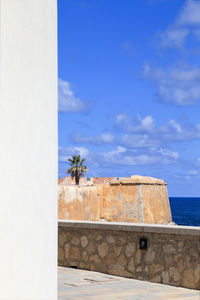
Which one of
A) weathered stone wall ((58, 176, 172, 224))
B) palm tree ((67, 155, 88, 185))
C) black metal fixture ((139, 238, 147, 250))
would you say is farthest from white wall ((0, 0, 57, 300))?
palm tree ((67, 155, 88, 185))

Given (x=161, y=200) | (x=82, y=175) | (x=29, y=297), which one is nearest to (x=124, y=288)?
(x=29, y=297)

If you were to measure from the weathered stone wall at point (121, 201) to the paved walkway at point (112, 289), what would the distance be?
2653 centimetres

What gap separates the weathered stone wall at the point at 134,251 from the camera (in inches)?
272

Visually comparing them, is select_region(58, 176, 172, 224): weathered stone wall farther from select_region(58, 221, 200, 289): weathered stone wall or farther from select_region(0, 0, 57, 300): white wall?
select_region(0, 0, 57, 300): white wall

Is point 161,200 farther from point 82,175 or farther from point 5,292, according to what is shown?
point 5,292

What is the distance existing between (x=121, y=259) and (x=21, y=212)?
5685 mm

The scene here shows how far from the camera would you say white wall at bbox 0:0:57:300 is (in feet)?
7.60

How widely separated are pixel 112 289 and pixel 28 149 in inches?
191

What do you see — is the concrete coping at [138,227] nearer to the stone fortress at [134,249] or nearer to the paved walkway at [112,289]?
the stone fortress at [134,249]

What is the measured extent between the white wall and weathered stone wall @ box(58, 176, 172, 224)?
1244 inches

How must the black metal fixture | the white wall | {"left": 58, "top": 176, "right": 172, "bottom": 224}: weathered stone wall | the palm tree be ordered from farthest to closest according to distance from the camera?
1. the palm tree
2. {"left": 58, "top": 176, "right": 172, "bottom": 224}: weathered stone wall
3. the black metal fixture
4. the white wall

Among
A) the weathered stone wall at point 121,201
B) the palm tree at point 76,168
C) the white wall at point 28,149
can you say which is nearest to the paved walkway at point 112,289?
the white wall at point 28,149

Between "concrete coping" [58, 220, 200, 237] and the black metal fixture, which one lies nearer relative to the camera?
"concrete coping" [58, 220, 200, 237]

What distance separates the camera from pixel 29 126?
8.16ft
